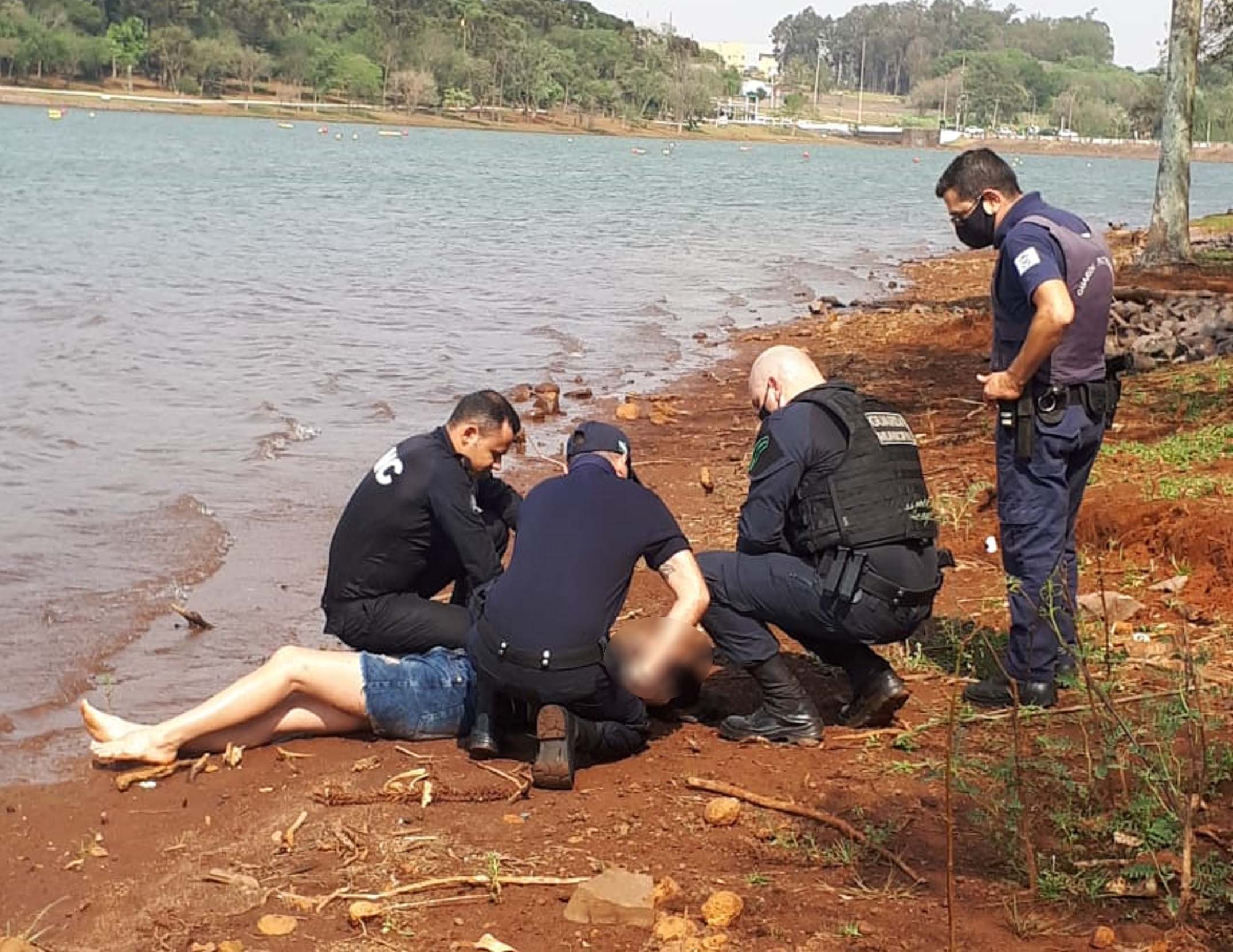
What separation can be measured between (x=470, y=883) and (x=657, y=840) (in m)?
0.63

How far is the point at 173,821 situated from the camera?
204 inches

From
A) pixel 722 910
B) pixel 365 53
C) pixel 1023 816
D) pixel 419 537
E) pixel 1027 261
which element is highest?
pixel 365 53

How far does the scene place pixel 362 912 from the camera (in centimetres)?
422

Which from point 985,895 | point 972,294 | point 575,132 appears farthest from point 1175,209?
point 575,132

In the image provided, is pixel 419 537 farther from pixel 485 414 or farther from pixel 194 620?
pixel 194 620

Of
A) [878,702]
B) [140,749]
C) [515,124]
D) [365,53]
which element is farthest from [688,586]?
[365,53]

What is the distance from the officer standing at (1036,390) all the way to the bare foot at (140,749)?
9.82 feet

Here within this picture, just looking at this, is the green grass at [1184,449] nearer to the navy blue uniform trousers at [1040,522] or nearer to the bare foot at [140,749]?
the navy blue uniform trousers at [1040,522]

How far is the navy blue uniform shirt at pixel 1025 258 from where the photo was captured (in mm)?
5375

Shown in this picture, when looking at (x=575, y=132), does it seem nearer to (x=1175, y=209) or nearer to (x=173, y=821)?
(x=1175, y=209)

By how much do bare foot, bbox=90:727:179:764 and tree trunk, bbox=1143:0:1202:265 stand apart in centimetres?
1853

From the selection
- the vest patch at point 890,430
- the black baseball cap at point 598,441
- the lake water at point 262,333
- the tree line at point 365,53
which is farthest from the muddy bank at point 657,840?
the tree line at point 365,53

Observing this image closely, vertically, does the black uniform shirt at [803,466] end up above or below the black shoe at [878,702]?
above

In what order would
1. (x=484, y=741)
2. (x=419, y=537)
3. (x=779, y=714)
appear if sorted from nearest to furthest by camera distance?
(x=484, y=741) → (x=779, y=714) → (x=419, y=537)
